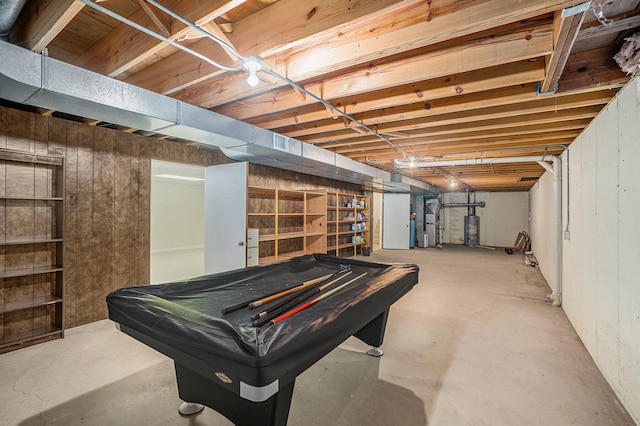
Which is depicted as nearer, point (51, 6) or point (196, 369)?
point (196, 369)

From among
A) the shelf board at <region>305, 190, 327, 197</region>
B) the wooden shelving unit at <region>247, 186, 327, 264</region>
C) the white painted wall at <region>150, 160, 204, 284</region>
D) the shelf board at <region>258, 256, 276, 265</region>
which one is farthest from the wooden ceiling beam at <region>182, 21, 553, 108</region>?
the white painted wall at <region>150, 160, 204, 284</region>

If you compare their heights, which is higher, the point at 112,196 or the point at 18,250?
the point at 112,196

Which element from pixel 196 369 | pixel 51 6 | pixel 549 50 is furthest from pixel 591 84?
pixel 51 6

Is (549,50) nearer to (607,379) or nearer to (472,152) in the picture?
(607,379)

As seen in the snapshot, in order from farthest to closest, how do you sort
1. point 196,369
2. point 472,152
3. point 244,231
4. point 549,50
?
1. point 472,152
2. point 244,231
3. point 549,50
4. point 196,369

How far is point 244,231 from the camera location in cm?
386

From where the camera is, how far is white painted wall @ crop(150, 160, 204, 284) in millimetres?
7547

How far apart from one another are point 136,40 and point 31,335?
2902 millimetres

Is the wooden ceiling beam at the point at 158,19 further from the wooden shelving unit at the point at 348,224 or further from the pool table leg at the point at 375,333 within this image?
the wooden shelving unit at the point at 348,224

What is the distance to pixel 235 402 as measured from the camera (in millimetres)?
1517

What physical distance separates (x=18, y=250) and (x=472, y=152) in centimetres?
585

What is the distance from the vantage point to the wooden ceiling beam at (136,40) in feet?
4.95

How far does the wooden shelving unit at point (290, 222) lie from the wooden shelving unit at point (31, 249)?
2.58m

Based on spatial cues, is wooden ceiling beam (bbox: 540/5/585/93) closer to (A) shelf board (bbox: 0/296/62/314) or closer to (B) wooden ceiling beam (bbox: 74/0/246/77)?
(B) wooden ceiling beam (bbox: 74/0/246/77)
